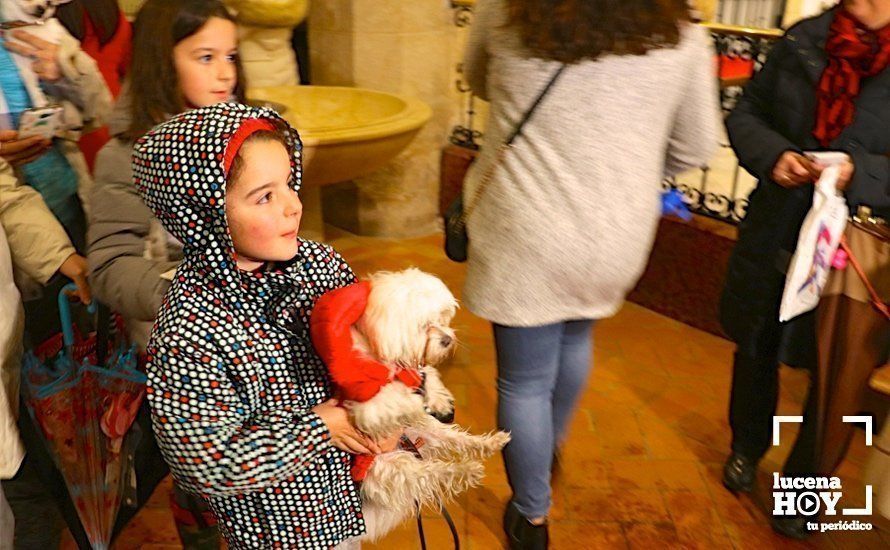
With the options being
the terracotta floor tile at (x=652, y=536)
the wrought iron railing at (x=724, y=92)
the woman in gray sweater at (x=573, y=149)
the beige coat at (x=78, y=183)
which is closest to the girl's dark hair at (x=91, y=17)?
the beige coat at (x=78, y=183)

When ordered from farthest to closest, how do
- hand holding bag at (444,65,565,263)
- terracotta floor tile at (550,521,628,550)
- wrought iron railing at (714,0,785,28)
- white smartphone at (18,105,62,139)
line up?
1. wrought iron railing at (714,0,785,28)
2. terracotta floor tile at (550,521,628,550)
3. white smartphone at (18,105,62,139)
4. hand holding bag at (444,65,565,263)

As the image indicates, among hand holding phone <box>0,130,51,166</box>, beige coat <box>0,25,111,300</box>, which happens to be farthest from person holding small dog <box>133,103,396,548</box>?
hand holding phone <box>0,130,51,166</box>

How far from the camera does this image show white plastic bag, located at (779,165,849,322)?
6.64 feet

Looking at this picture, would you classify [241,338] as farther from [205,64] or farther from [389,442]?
[205,64]

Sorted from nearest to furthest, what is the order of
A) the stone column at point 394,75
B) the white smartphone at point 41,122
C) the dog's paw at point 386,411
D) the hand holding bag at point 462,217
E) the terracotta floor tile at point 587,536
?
1. the dog's paw at point 386,411
2. the hand holding bag at point 462,217
3. the white smartphone at point 41,122
4. the terracotta floor tile at point 587,536
5. the stone column at point 394,75

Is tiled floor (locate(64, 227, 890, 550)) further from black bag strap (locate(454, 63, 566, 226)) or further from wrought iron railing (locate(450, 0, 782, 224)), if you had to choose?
black bag strap (locate(454, 63, 566, 226))

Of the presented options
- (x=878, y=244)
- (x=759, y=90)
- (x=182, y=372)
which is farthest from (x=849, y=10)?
(x=182, y=372)

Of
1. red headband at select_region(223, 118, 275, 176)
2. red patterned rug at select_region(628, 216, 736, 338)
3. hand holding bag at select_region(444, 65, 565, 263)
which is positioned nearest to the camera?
red headband at select_region(223, 118, 275, 176)

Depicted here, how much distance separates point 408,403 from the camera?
1420 mm

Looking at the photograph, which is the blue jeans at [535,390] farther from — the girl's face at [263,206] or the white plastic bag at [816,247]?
the girl's face at [263,206]

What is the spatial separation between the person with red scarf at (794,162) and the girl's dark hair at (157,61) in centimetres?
155

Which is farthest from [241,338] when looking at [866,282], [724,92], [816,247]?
[724,92]

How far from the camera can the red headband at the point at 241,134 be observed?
125cm

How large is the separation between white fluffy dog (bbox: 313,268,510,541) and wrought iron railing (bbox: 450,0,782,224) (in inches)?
63.6
